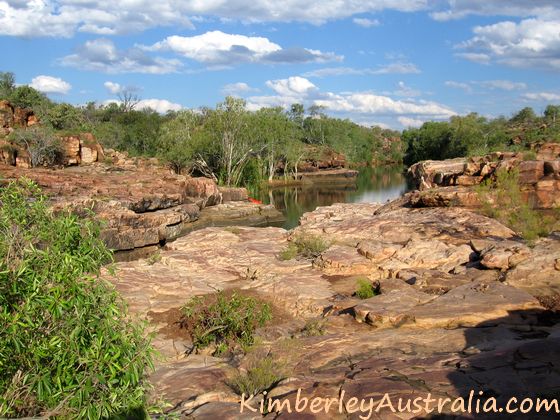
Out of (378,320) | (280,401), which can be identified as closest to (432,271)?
(378,320)

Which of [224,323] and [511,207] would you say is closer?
[224,323]

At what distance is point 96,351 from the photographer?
3.60 metres

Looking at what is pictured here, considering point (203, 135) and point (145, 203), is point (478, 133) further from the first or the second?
point (145, 203)

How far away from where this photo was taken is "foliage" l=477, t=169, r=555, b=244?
1494cm

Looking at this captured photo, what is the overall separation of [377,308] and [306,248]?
6.37 m

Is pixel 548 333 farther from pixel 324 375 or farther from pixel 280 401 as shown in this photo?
pixel 280 401

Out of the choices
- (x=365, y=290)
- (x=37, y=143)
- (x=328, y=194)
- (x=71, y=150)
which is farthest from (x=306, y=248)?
(x=328, y=194)

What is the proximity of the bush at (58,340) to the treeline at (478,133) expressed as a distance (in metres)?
48.9

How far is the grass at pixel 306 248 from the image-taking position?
49.7ft

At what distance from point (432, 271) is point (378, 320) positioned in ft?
12.3

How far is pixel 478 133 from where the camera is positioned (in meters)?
57.1

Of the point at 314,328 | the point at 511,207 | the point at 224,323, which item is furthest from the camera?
the point at 511,207

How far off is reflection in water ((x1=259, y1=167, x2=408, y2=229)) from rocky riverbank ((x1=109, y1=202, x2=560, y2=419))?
15.4 metres

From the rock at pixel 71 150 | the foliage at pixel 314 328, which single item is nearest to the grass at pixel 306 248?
the foliage at pixel 314 328
